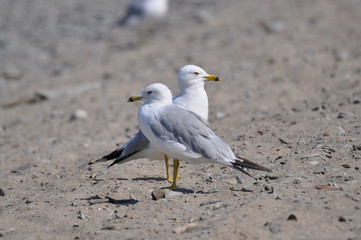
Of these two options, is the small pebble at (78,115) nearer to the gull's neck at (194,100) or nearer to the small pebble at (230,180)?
the gull's neck at (194,100)

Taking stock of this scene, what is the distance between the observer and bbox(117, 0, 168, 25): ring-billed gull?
1532cm

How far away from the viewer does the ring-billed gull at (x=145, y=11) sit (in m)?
15.3

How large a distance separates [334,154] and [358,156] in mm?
219

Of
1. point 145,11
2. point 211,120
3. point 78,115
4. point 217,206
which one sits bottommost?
point 78,115

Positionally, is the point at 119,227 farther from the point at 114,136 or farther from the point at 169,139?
the point at 114,136

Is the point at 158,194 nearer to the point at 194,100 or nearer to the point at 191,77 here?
the point at 194,100

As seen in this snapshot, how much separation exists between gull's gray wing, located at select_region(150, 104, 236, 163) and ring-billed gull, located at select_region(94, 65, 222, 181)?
0.60 m

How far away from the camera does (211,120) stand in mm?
7895

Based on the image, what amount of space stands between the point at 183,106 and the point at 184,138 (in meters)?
0.94

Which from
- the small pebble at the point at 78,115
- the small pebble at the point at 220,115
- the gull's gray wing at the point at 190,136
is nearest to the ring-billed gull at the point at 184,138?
the gull's gray wing at the point at 190,136

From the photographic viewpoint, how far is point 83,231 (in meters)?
4.47

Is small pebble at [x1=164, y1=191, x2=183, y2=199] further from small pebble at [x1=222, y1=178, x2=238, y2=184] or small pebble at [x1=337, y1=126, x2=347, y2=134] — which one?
small pebble at [x1=337, y1=126, x2=347, y2=134]

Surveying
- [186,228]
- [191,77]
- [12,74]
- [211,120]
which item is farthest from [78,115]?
[186,228]

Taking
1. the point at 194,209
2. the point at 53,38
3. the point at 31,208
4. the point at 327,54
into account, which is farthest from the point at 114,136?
the point at 53,38
